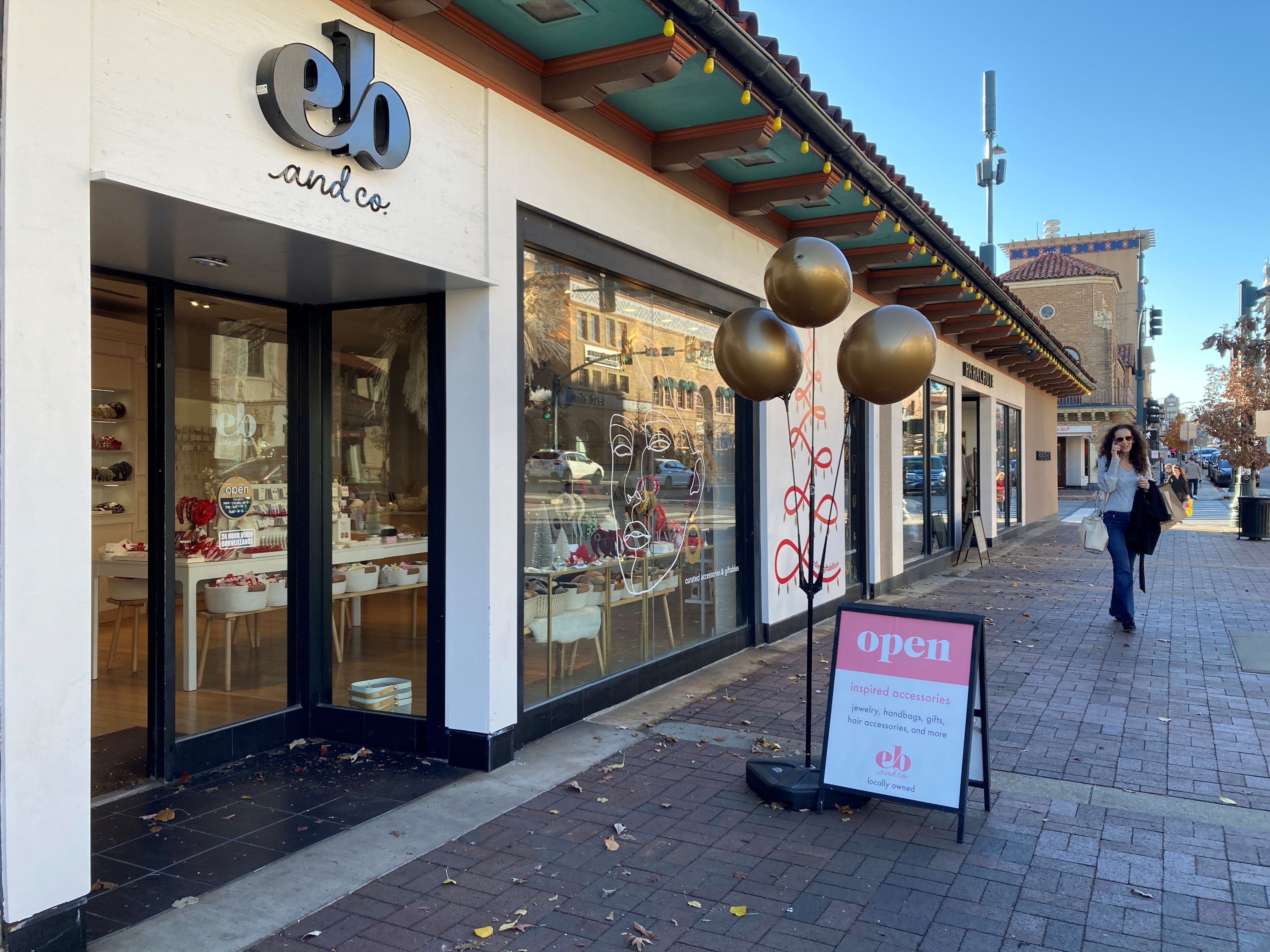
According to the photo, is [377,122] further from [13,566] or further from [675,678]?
[675,678]

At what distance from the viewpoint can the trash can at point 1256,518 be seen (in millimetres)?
18141

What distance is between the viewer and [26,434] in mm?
2754

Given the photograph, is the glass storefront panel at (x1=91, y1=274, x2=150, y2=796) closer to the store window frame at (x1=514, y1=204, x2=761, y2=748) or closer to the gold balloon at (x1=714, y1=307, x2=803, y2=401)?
the store window frame at (x1=514, y1=204, x2=761, y2=748)

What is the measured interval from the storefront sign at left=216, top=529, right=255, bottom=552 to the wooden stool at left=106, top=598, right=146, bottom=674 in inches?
80.0

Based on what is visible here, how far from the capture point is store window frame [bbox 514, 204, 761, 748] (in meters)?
5.02

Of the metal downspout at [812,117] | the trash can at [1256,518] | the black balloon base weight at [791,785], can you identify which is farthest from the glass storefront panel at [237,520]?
the trash can at [1256,518]

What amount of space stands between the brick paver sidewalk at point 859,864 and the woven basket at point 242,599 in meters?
2.13

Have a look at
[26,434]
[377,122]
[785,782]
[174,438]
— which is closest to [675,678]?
[785,782]

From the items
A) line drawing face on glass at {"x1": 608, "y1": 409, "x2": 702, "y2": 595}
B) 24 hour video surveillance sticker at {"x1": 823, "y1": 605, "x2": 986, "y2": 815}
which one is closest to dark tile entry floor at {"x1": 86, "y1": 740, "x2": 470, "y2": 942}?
24 hour video surveillance sticker at {"x1": 823, "y1": 605, "x2": 986, "y2": 815}

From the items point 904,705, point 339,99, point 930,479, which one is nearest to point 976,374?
point 930,479

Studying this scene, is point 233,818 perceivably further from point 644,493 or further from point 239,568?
point 644,493

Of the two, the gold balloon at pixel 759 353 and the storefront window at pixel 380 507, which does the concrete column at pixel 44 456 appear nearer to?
the storefront window at pixel 380 507

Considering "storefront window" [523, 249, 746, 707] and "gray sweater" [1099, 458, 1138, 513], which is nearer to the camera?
"storefront window" [523, 249, 746, 707]

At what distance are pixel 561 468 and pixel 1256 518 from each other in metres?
18.3
